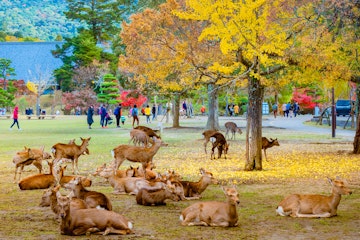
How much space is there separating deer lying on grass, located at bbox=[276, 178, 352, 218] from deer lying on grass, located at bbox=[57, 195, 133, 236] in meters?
2.81

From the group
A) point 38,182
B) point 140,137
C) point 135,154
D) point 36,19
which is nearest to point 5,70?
point 140,137

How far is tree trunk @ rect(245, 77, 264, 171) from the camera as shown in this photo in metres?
18.7

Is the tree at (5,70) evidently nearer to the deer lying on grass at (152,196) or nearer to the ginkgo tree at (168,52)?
the ginkgo tree at (168,52)

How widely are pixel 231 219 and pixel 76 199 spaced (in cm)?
239

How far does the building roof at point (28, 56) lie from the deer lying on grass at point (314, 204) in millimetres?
95320

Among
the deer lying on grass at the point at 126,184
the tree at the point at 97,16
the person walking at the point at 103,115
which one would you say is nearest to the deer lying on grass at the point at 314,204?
the deer lying on grass at the point at 126,184

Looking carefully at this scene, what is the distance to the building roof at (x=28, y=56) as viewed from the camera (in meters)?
106

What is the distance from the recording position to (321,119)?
5012 centimetres

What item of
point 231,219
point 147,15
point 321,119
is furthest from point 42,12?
point 231,219

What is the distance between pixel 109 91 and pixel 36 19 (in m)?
102

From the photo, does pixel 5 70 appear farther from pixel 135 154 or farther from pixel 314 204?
pixel 314 204

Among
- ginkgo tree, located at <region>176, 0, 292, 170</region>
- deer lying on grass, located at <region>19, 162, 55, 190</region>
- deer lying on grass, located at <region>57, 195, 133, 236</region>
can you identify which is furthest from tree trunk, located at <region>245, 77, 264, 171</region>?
deer lying on grass, located at <region>57, 195, 133, 236</region>

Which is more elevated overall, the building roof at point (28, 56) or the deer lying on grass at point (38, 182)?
the building roof at point (28, 56)

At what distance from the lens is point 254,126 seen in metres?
18.7
